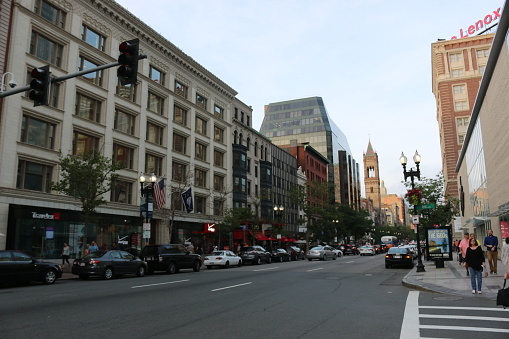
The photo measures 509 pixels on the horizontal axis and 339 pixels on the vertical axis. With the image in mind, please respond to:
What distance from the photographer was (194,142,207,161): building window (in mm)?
47600

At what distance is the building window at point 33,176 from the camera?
2730 cm

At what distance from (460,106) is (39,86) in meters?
76.8

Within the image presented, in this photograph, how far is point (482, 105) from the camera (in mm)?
32156

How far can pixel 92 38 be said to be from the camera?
34156mm

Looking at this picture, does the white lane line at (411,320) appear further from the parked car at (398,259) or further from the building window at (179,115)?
the building window at (179,115)

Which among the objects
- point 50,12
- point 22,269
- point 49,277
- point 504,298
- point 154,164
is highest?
point 50,12

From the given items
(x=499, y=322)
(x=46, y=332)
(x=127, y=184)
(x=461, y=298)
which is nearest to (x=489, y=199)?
(x=461, y=298)

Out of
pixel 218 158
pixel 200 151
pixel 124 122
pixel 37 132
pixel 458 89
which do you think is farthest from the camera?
pixel 458 89

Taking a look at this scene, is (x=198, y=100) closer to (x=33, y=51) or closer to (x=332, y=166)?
(x=33, y=51)

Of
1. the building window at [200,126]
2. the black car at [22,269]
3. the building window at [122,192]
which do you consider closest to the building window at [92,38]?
the building window at [122,192]

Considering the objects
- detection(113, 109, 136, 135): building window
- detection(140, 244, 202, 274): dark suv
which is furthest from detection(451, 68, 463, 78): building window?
detection(140, 244, 202, 274): dark suv

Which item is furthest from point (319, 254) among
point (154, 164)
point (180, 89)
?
point (180, 89)

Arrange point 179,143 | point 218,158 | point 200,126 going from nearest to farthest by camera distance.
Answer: point 179,143 → point 200,126 → point 218,158

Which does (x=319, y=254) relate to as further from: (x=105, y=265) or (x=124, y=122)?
(x=105, y=265)
